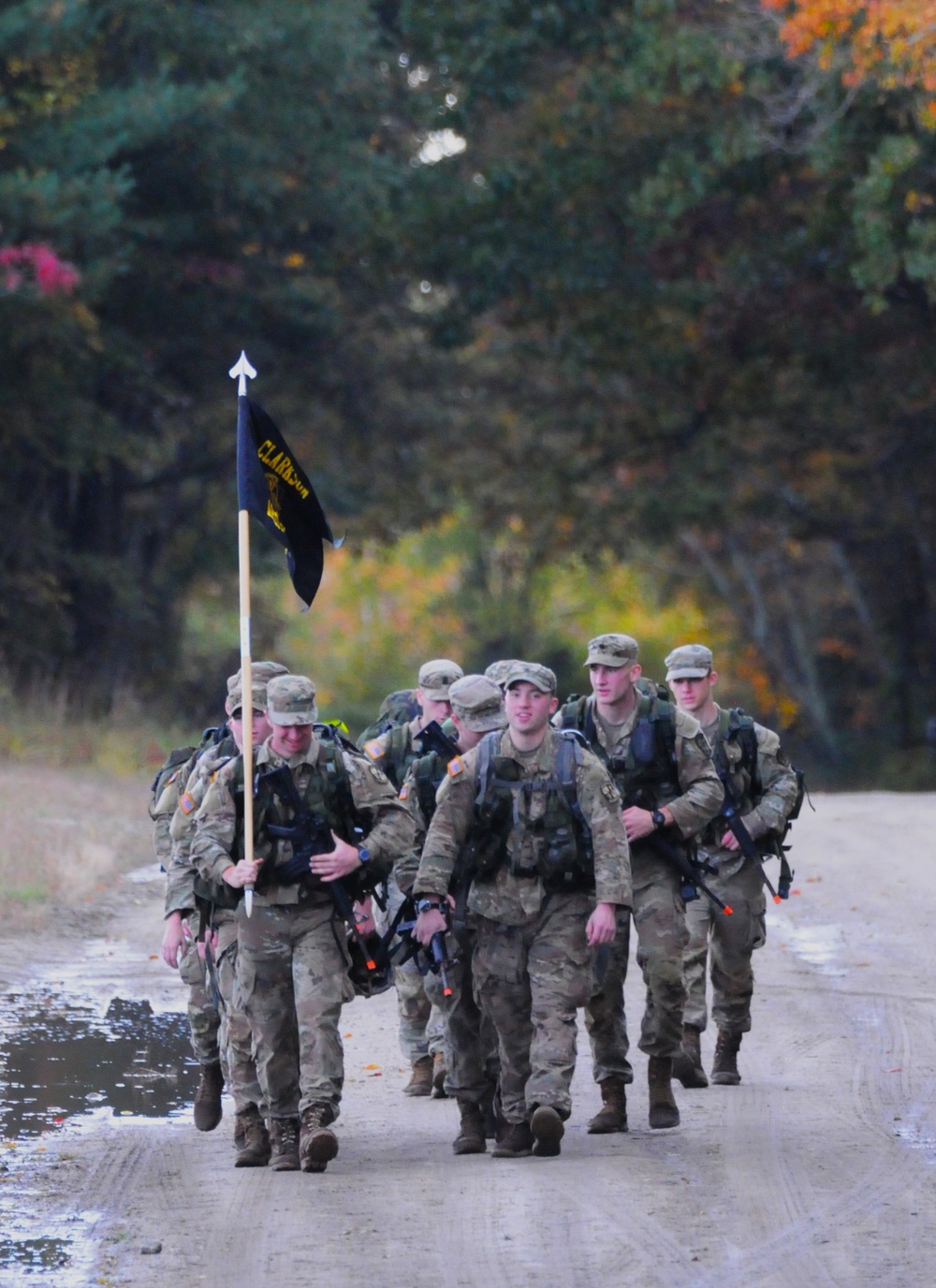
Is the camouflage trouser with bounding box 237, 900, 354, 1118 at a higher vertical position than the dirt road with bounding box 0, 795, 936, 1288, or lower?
higher

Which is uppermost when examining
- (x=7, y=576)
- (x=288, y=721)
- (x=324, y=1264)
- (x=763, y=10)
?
(x=763, y=10)

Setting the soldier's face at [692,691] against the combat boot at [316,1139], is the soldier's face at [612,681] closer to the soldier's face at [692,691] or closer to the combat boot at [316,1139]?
the soldier's face at [692,691]

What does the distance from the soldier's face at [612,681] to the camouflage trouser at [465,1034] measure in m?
1.20

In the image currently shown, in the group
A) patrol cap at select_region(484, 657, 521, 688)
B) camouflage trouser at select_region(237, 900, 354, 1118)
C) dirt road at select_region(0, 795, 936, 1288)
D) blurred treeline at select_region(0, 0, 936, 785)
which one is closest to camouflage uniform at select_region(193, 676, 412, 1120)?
camouflage trouser at select_region(237, 900, 354, 1118)

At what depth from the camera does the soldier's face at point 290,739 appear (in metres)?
8.55

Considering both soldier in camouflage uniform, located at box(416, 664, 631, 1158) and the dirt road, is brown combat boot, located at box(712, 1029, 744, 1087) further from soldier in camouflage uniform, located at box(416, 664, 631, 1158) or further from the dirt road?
soldier in camouflage uniform, located at box(416, 664, 631, 1158)

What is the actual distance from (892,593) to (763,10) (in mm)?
14635

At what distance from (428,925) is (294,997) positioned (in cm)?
58

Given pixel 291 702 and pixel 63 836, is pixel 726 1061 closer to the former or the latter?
pixel 291 702

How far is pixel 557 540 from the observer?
121ft

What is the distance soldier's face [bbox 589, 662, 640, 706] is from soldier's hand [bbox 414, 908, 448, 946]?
129 cm

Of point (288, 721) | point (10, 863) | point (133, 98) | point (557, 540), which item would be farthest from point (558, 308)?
point (288, 721)

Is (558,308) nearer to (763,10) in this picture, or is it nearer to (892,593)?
(763,10)

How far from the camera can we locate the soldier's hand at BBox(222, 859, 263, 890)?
825cm
